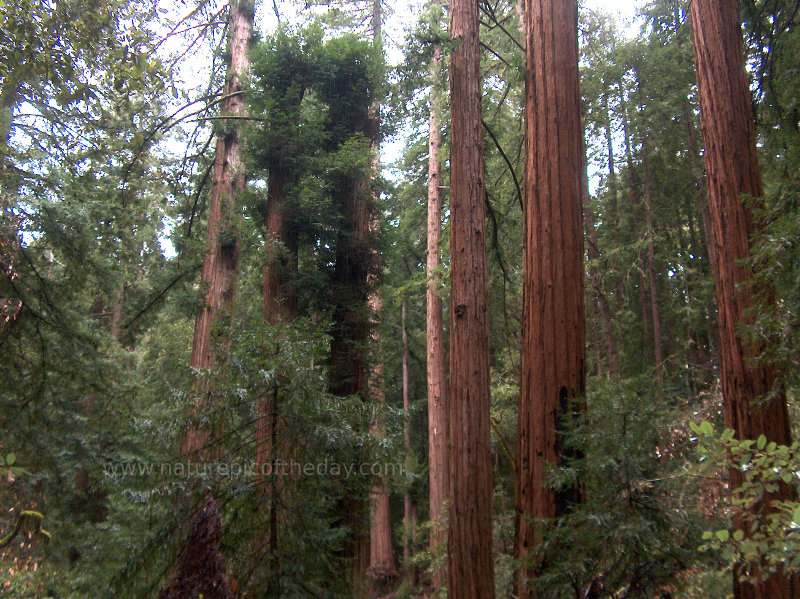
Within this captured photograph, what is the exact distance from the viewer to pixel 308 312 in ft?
31.8

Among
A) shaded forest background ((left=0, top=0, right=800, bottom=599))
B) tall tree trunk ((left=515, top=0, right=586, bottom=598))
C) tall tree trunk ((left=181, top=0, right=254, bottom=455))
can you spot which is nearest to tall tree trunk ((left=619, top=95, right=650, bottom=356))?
shaded forest background ((left=0, top=0, right=800, bottom=599))

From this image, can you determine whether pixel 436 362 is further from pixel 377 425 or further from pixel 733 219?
pixel 733 219

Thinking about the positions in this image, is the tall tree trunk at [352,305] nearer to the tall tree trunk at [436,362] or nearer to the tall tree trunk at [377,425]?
the tall tree trunk at [377,425]

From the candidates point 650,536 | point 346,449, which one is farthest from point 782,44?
point 346,449

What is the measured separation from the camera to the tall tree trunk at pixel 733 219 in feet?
16.4

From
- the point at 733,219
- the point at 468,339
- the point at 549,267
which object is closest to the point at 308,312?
the point at 468,339

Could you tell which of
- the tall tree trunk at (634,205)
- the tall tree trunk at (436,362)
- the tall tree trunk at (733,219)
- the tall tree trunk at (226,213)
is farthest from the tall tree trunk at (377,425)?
the tall tree trunk at (634,205)

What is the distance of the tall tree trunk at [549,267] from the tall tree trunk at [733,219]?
4.50ft

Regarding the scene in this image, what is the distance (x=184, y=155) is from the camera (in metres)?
12.1

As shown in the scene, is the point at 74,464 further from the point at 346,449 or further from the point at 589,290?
the point at 589,290

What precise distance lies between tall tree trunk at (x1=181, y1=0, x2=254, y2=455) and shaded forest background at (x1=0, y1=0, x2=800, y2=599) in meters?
0.12

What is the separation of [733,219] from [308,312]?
6.41 metres

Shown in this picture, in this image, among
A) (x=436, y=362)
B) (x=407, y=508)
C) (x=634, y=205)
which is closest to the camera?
(x=436, y=362)

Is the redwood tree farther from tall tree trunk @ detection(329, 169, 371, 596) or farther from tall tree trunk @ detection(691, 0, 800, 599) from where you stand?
tall tree trunk @ detection(691, 0, 800, 599)
